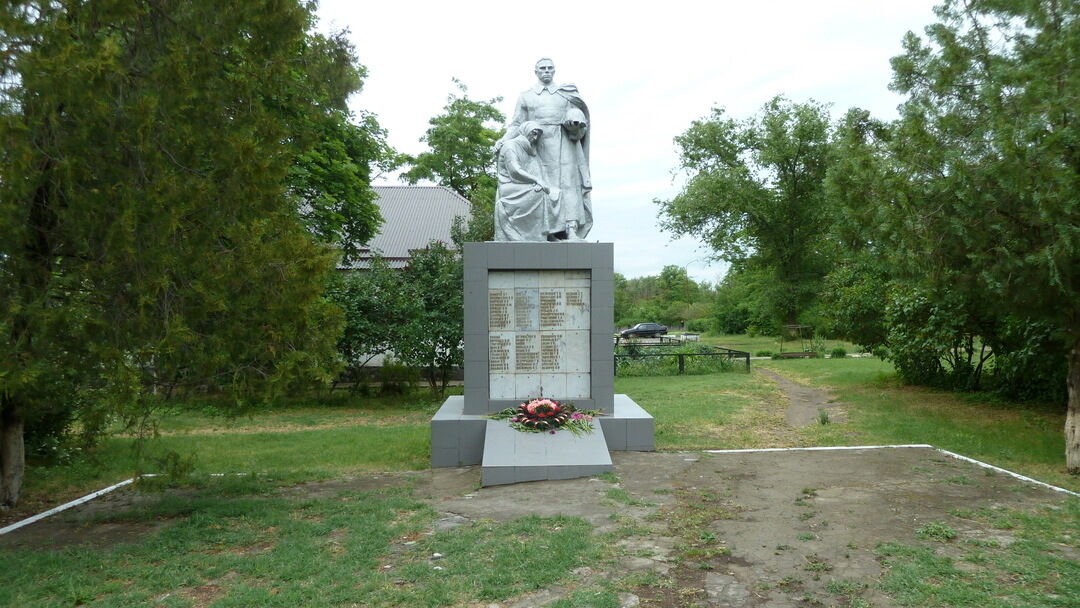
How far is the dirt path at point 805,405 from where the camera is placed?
1145cm

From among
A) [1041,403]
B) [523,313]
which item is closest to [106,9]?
[523,313]

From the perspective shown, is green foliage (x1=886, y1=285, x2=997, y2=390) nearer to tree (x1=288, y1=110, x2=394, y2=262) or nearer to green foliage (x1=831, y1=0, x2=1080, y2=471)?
green foliage (x1=831, y1=0, x2=1080, y2=471)

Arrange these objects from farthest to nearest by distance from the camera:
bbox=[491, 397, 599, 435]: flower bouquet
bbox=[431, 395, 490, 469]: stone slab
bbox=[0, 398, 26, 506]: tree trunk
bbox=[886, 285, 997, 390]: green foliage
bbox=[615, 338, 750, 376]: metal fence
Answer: bbox=[615, 338, 750, 376]: metal fence → bbox=[886, 285, 997, 390]: green foliage → bbox=[431, 395, 490, 469]: stone slab → bbox=[491, 397, 599, 435]: flower bouquet → bbox=[0, 398, 26, 506]: tree trunk

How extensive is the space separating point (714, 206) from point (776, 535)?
1093 inches

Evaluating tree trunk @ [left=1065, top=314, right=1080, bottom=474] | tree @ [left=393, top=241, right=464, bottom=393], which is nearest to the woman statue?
tree @ [left=393, top=241, right=464, bottom=393]

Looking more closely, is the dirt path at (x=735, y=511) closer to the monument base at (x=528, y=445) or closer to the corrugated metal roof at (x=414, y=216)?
the monument base at (x=528, y=445)

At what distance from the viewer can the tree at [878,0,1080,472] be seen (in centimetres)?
621

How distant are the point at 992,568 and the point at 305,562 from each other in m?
4.29

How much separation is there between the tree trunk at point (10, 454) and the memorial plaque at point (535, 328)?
4.59 meters

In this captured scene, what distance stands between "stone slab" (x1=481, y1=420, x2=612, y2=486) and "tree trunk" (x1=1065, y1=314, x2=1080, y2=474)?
4730 millimetres

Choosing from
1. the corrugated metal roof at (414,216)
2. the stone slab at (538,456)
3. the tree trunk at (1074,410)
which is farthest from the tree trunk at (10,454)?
the corrugated metal roof at (414,216)

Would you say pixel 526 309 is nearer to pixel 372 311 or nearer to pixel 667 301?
pixel 372 311

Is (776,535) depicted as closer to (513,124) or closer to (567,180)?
(567,180)

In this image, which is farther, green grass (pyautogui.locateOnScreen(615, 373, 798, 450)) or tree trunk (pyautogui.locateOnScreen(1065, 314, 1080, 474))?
green grass (pyautogui.locateOnScreen(615, 373, 798, 450))
